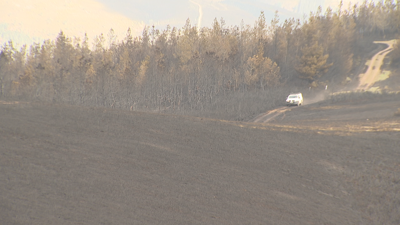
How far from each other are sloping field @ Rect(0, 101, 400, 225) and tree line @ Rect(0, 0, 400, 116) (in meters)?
31.4

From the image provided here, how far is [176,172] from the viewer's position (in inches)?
440

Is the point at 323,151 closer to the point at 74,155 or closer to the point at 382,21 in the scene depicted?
the point at 74,155

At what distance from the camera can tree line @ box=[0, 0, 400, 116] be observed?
5816cm

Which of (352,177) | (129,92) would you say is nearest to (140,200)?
(352,177)

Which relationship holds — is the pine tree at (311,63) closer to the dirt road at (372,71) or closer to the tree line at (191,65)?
the tree line at (191,65)

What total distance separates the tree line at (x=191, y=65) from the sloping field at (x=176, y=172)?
31396 mm

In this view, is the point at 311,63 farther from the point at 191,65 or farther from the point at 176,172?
the point at 176,172

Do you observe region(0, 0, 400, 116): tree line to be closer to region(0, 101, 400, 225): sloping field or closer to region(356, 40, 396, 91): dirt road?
region(356, 40, 396, 91): dirt road

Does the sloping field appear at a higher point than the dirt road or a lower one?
lower

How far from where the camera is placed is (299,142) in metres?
17.7

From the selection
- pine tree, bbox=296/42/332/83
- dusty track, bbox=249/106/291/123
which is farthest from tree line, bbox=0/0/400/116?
dusty track, bbox=249/106/291/123

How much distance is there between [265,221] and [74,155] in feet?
24.1

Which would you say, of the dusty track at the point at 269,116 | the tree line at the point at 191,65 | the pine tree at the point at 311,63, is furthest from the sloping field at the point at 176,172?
the pine tree at the point at 311,63

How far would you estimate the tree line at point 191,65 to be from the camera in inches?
2290
